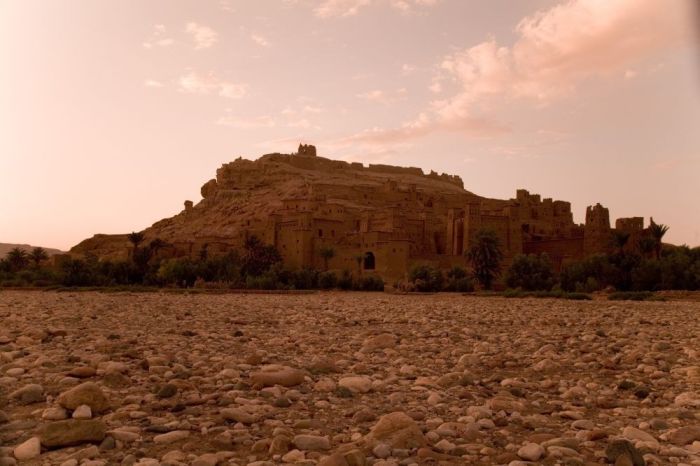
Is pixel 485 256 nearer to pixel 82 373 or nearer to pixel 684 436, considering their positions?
pixel 82 373

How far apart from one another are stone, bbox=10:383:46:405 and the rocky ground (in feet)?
0.05

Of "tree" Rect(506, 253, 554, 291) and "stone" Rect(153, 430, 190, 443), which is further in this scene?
"tree" Rect(506, 253, 554, 291)

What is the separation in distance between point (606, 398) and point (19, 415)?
17.4ft

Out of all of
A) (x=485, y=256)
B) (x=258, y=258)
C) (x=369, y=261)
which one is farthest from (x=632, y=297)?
(x=258, y=258)

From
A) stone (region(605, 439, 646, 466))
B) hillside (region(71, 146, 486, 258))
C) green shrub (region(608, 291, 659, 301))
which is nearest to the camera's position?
stone (region(605, 439, 646, 466))

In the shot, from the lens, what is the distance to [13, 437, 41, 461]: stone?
149 inches

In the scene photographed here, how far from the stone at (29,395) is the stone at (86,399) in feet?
1.10

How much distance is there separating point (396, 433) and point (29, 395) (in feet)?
10.6

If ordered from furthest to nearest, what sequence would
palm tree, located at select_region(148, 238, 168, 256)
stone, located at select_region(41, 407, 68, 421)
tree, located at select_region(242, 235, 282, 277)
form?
palm tree, located at select_region(148, 238, 168, 256) < tree, located at select_region(242, 235, 282, 277) < stone, located at select_region(41, 407, 68, 421)

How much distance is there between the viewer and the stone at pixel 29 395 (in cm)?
513

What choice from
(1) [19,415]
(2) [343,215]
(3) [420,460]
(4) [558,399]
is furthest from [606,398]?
(2) [343,215]

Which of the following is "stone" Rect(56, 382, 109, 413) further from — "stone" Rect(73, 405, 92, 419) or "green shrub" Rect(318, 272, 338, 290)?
"green shrub" Rect(318, 272, 338, 290)

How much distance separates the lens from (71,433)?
4.11 metres

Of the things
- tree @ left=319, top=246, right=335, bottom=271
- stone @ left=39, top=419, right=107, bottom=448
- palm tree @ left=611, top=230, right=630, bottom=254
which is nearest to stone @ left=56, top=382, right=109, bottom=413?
stone @ left=39, top=419, right=107, bottom=448
